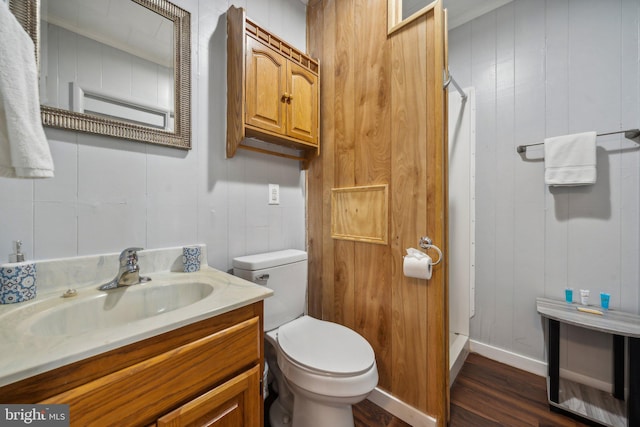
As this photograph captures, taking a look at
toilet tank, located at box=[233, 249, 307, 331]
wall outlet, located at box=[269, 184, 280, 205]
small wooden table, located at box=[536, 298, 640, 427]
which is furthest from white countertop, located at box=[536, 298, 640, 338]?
wall outlet, located at box=[269, 184, 280, 205]

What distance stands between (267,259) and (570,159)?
6.06ft

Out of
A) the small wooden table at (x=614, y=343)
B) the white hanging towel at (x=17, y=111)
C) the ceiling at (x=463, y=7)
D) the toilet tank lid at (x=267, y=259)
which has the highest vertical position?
the ceiling at (x=463, y=7)

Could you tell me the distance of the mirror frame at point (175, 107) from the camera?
0.82 metres

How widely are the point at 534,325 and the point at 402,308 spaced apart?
1113mm

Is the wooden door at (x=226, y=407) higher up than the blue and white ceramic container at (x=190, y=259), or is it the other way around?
the blue and white ceramic container at (x=190, y=259)

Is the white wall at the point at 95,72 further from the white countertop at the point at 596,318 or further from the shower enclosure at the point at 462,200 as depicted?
the white countertop at the point at 596,318

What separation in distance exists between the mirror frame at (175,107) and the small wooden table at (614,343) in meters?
2.18

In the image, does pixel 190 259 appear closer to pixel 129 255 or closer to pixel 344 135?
pixel 129 255

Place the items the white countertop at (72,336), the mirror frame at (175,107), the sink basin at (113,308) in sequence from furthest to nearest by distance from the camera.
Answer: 1. the mirror frame at (175,107)
2. the sink basin at (113,308)
3. the white countertop at (72,336)

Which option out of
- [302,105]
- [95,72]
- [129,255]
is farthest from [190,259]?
[302,105]

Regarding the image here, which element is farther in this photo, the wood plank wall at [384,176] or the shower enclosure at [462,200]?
the shower enclosure at [462,200]

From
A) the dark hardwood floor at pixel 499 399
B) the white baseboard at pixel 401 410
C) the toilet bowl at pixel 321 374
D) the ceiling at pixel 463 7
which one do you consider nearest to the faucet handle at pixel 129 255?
the toilet bowl at pixel 321 374

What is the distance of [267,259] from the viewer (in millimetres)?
1270

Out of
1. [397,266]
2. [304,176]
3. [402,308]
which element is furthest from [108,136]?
[402,308]
